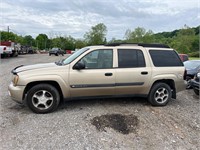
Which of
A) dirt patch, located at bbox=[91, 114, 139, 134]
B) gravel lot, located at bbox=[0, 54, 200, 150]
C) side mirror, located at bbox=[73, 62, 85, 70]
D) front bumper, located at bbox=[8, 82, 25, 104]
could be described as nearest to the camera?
gravel lot, located at bbox=[0, 54, 200, 150]

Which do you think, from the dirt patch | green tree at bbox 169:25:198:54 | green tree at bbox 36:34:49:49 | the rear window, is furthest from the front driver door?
green tree at bbox 36:34:49:49

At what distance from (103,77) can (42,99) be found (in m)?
1.56

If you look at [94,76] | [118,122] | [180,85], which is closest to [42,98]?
[94,76]

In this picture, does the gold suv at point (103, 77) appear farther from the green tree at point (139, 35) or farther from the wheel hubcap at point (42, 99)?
the green tree at point (139, 35)

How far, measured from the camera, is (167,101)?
5.85 metres

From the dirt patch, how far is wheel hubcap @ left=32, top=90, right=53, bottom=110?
46.0 inches

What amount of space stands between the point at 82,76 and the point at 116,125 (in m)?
1.44

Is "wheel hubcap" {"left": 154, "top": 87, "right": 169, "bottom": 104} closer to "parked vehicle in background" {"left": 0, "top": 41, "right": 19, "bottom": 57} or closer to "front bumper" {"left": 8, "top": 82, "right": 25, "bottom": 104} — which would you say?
"front bumper" {"left": 8, "top": 82, "right": 25, "bottom": 104}

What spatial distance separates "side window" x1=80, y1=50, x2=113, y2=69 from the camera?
517cm

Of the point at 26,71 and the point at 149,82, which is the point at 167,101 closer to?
the point at 149,82

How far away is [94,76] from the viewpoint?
201 inches

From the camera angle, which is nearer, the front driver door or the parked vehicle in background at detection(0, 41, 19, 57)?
the front driver door

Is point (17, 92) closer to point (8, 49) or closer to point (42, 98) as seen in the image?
point (42, 98)

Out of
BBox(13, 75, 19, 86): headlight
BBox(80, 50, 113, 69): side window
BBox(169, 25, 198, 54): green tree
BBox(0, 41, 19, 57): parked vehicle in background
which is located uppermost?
BBox(169, 25, 198, 54): green tree
